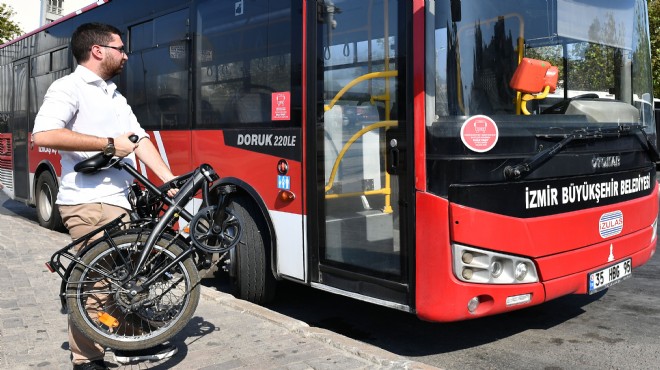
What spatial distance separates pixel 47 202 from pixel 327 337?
273 inches

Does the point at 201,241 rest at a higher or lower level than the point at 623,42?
lower

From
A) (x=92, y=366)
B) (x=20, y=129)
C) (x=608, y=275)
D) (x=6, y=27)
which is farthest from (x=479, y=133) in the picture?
(x=6, y=27)

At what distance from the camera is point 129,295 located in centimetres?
357

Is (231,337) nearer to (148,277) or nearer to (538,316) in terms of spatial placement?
(148,277)

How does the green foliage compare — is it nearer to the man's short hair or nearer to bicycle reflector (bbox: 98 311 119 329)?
the man's short hair

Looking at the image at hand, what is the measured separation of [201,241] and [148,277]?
347 millimetres

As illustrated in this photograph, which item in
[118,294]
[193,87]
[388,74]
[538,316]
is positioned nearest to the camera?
[118,294]

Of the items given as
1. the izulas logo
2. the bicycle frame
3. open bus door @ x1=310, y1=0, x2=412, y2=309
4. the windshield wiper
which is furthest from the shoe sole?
the izulas logo

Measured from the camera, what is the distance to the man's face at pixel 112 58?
142 inches

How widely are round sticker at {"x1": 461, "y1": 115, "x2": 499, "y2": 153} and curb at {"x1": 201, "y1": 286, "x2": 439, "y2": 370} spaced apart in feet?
4.47

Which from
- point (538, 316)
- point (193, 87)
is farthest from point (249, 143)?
point (538, 316)

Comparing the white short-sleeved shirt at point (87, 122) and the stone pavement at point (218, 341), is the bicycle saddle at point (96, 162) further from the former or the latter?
the stone pavement at point (218, 341)

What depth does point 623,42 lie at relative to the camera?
5238mm

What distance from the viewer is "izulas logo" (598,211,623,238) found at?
4762mm
